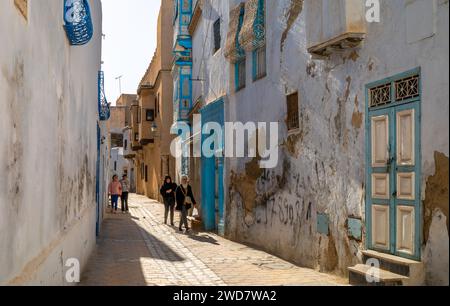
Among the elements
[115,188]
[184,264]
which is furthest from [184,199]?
[115,188]

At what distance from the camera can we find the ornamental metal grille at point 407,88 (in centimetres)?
683

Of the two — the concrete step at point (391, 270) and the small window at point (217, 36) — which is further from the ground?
the small window at point (217, 36)

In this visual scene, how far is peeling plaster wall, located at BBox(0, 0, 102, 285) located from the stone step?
3.71 m

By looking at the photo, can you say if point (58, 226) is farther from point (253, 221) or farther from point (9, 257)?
point (253, 221)

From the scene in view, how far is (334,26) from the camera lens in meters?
8.37

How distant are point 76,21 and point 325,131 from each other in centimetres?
422

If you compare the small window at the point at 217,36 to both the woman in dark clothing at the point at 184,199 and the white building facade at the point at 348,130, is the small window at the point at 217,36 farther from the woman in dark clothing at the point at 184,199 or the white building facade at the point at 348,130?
the woman in dark clothing at the point at 184,199

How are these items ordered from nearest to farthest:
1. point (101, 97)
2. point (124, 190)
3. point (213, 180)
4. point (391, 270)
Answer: point (391, 270) → point (101, 97) → point (213, 180) → point (124, 190)

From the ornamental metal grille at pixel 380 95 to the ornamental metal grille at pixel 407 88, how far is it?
0.23m

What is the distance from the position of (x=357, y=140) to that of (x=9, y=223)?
530cm

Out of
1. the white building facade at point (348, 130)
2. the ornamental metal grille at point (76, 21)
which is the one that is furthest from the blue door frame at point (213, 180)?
the ornamental metal grille at point (76, 21)

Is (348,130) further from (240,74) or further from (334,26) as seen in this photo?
(240,74)
